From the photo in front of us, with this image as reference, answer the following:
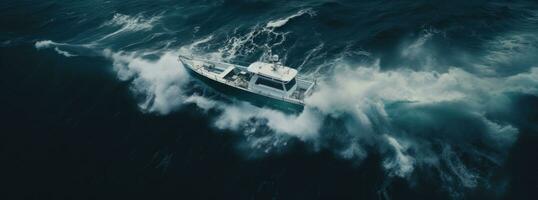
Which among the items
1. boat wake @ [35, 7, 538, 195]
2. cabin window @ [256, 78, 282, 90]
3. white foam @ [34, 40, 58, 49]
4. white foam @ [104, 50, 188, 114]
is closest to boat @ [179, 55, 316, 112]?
cabin window @ [256, 78, 282, 90]

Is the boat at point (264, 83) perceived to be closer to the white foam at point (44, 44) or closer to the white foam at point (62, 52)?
the white foam at point (62, 52)

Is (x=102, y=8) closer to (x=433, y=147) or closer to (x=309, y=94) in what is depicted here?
(x=309, y=94)

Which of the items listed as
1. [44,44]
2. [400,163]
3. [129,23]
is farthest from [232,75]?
[44,44]

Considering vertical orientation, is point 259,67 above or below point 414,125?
above

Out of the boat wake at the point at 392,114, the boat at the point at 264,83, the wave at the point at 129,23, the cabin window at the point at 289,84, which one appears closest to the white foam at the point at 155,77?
the boat wake at the point at 392,114

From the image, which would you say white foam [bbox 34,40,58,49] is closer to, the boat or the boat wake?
the boat wake

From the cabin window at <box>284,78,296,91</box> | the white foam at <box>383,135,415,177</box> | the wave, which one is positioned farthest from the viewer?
the wave

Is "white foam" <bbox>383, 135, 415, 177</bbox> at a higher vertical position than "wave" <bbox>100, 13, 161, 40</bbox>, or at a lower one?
lower

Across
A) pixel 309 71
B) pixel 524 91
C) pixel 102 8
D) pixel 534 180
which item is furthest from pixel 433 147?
pixel 102 8
